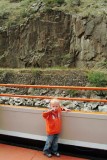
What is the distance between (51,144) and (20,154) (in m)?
0.56

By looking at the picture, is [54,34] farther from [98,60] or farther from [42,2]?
[98,60]

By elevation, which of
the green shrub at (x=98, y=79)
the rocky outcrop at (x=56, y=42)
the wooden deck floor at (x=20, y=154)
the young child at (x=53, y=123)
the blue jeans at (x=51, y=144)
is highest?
the young child at (x=53, y=123)

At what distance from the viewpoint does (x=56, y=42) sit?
891 inches

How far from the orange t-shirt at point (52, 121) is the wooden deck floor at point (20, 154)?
1.39ft

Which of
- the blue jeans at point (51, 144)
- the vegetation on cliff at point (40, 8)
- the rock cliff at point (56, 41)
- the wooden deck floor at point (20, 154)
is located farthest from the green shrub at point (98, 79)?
the blue jeans at point (51, 144)

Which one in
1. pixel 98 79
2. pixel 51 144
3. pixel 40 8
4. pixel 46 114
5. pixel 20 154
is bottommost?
pixel 98 79

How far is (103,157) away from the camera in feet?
14.5

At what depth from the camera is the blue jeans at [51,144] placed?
14.7 feet

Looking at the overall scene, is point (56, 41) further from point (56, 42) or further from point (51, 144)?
point (51, 144)

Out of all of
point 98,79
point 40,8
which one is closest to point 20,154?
point 98,79

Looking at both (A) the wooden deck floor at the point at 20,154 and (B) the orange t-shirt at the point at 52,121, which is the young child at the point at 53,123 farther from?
(A) the wooden deck floor at the point at 20,154

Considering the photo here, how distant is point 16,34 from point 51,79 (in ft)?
22.0

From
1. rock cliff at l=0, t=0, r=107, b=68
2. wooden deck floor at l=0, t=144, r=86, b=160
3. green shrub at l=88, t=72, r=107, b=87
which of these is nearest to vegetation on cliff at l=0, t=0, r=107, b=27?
rock cliff at l=0, t=0, r=107, b=68

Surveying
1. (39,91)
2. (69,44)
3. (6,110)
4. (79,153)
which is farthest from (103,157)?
(69,44)
